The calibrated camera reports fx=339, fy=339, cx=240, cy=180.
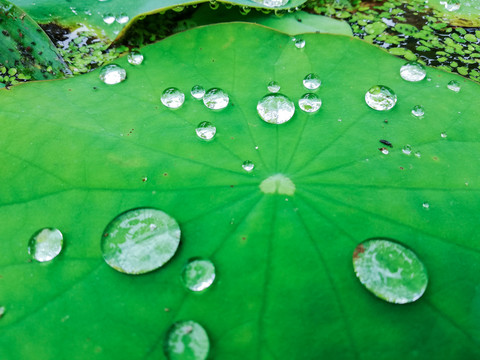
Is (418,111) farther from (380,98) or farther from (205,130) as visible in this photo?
(205,130)

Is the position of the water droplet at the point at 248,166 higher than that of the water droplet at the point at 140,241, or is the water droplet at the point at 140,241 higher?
the water droplet at the point at 248,166

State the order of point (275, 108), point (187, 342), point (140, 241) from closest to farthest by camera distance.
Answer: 1. point (187, 342)
2. point (140, 241)
3. point (275, 108)

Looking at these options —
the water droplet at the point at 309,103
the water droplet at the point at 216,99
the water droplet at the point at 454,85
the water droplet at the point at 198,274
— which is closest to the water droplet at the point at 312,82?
the water droplet at the point at 309,103

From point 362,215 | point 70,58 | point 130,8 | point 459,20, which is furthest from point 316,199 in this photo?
point 459,20

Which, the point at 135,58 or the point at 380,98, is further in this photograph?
the point at 135,58

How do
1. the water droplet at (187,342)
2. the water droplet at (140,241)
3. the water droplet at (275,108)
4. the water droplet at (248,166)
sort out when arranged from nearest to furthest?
1. the water droplet at (187,342)
2. the water droplet at (140,241)
3. the water droplet at (248,166)
4. the water droplet at (275,108)

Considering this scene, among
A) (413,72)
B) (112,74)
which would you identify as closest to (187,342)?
(112,74)

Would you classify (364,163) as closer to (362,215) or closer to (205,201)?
(362,215)

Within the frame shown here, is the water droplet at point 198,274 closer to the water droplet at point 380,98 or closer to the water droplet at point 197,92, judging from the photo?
the water droplet at point 197,92
